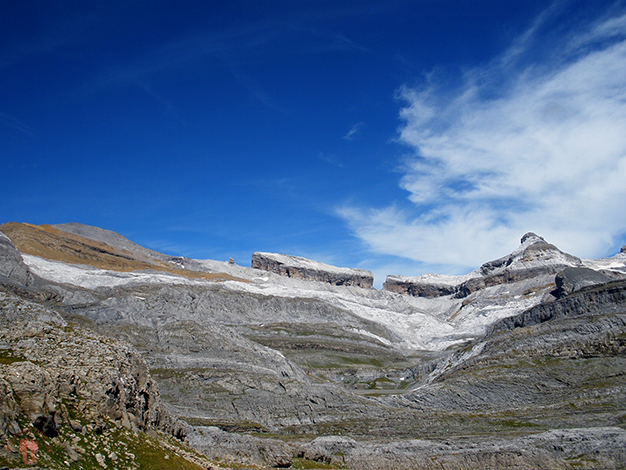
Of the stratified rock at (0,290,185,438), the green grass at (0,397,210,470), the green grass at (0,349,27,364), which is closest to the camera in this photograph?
the green grass at (0,397,210,470)

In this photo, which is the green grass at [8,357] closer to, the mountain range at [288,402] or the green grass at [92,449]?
the mountain range at [288,402]

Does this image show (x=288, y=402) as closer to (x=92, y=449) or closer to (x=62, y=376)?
(x=62, y=376)

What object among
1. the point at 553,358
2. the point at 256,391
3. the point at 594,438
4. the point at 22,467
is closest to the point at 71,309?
the point at 256,391

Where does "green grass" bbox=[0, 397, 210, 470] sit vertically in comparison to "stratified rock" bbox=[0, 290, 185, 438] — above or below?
below

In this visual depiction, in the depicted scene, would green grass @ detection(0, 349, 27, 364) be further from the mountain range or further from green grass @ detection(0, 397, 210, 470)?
green grass @ detection(0, 397, 210, 470)

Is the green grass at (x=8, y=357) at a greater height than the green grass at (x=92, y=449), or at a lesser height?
greater

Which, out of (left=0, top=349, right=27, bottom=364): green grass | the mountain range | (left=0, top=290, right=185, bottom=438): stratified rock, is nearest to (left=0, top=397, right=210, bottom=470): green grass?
the mountain range

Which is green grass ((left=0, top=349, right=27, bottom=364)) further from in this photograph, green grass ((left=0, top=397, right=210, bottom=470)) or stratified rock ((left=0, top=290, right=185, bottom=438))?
green grass ((left=0, top=397, right=210, bottom=470))

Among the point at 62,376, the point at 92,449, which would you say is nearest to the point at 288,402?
the point at 62,376

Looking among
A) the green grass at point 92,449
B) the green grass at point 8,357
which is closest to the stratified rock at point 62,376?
the green grass at point 8,357

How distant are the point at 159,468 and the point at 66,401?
560cm

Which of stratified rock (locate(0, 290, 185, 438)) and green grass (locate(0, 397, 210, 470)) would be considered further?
stratified rock (locate(0, 290, 185, 438))

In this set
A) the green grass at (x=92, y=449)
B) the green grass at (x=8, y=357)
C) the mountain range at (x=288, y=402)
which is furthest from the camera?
the mountain range at (x=288, y=402)

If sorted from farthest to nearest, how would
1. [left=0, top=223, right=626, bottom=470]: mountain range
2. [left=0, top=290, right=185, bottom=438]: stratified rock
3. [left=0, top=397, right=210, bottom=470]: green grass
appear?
[left=0, top=223, right=626, bottom=470]: mountain range, [left=0, top=290, right=185, bottom=438]: stratified rock, [left=0, top=397, right=210, bottom=470]: green grass
